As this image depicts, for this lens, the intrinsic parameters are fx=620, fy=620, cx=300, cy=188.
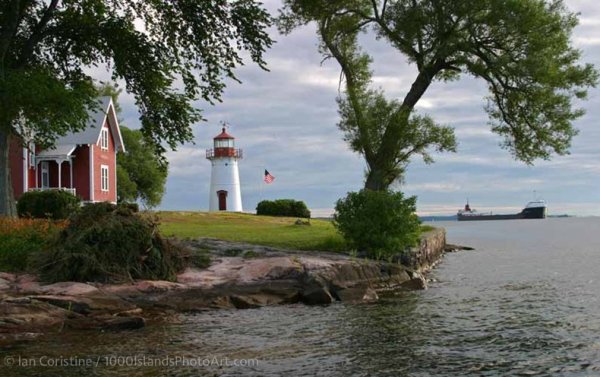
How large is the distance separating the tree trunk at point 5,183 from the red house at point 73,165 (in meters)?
16.8

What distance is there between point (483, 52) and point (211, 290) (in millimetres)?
21343

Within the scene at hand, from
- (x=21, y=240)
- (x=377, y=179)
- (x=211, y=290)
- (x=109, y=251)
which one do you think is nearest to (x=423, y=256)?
(x=377, y=179)

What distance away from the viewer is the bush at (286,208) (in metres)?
54.6

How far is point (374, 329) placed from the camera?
39.7ft

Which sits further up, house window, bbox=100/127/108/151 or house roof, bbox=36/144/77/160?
house window, bbox=100/127/108/151

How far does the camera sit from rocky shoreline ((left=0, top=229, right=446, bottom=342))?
1210cm

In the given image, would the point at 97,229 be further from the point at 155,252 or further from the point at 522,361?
the point at 522,361

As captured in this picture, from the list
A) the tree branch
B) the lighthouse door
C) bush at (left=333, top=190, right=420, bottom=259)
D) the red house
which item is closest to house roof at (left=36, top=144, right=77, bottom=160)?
the red house

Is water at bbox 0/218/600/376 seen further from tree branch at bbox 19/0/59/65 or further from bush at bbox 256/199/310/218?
bush at bbox 256/199/310/218

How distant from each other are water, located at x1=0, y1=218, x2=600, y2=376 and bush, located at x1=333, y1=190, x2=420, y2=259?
4.98 meters

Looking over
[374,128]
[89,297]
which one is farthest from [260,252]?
[374,128]

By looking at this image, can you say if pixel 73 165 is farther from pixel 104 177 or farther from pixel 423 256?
pixel 423 256

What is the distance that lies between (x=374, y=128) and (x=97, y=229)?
1874 cm

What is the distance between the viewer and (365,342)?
10922 millimetres
